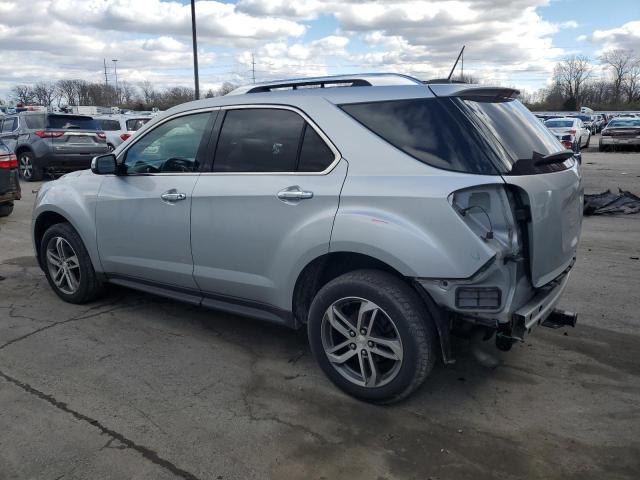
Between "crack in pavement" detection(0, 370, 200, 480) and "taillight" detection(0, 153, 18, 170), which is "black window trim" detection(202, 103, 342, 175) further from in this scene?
"taillight" detection(0, 153, 18, 170)

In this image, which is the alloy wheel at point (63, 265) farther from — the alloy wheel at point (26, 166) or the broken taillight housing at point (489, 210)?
the alloy wheel at point (26, 166)

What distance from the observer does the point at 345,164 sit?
3303mm

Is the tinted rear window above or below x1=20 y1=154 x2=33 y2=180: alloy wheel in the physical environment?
above

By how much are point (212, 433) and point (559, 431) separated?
1.91 metres

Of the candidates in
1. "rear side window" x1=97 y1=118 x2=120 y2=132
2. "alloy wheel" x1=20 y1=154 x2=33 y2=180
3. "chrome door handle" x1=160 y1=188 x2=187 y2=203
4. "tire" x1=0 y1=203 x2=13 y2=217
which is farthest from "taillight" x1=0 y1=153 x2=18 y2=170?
"rear side window" x1=97 y1=118 x2=120 y2=132

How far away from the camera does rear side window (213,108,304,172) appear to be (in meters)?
3.57

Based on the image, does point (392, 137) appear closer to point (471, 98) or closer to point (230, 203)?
point (471, 98)

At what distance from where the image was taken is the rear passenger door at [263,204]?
133 inches

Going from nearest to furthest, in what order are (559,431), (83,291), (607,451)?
1. (607,451)
2. (559,431)
3. (83,291)

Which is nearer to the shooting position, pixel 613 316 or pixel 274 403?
pixel 274 403

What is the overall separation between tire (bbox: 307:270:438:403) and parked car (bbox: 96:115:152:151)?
17213 mm

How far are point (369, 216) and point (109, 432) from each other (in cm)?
189

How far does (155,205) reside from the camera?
4199 mm

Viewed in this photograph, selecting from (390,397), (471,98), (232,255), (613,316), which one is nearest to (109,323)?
(232,255)
